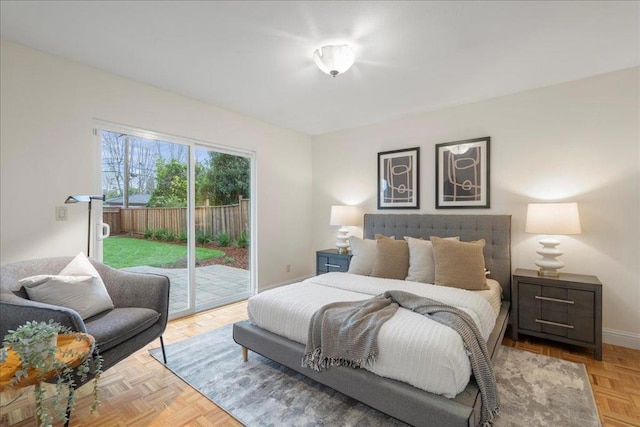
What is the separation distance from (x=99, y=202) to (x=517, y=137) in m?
4.37

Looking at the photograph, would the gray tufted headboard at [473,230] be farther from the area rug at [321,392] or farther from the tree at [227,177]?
the tree at [227,177]

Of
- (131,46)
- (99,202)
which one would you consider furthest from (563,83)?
(99,202)

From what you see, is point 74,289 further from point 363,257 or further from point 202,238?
point 363,257

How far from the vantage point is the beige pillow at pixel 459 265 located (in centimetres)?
269

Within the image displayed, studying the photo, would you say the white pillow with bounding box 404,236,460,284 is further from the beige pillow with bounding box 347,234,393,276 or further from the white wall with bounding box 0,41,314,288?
the white wall with bounding box 0,41,314,288

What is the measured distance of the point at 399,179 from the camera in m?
4.05

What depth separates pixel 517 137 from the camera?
3.20m

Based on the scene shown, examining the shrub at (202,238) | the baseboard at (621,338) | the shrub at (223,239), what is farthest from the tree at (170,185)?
the baseboard at (621,338)

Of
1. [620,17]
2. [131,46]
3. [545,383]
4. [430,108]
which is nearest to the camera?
[620,17]

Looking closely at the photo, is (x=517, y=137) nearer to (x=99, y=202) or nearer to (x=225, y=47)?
(x=225, y=47)

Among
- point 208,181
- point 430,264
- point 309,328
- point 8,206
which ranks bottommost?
point 309,328

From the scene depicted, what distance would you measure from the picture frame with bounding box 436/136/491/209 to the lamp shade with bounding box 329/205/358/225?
3.66 feet

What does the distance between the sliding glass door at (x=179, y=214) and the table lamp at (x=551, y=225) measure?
340 centimetres

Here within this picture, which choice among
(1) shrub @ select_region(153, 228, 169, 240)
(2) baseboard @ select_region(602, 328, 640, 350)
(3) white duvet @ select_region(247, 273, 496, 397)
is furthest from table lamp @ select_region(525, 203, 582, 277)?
(1) shrub @ select_region(153, 228, 169, 240)
